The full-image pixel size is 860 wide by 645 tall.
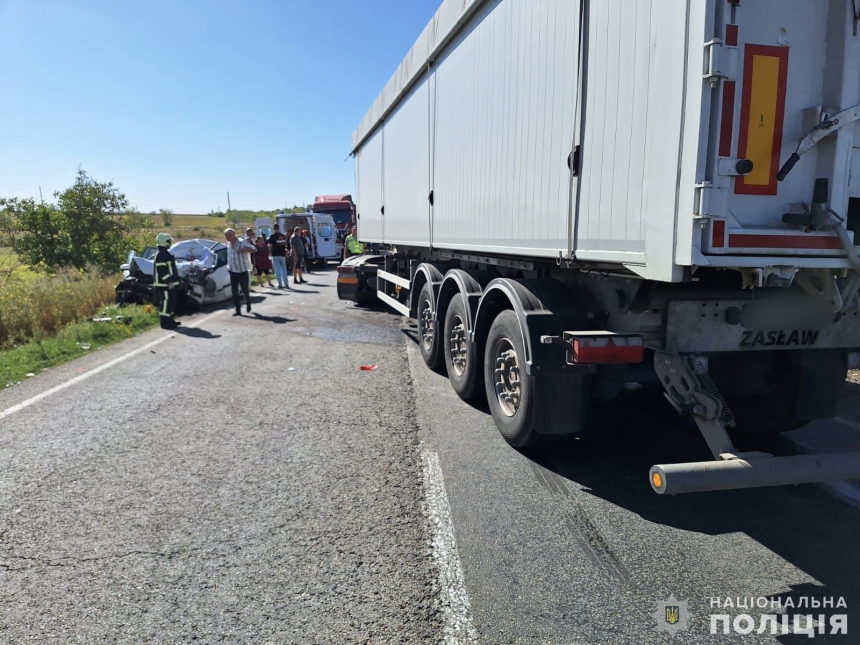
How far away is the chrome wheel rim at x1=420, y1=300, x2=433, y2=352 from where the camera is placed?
7.34m

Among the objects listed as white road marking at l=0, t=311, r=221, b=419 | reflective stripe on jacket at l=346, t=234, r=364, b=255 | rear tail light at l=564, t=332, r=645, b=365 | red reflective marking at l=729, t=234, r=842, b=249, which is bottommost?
white road marking at l=0, t=311, r=221, b=419

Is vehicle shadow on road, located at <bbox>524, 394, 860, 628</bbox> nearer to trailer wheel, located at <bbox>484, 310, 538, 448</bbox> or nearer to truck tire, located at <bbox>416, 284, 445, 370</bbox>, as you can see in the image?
trailer wheel, located at <bbox>484, 310, 538, 448</bbox>

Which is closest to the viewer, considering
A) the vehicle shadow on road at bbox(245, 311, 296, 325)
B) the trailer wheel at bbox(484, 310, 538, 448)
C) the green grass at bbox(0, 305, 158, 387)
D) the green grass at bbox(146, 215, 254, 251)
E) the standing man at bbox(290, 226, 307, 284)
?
the trailer wheel at bbox(484, 310, 538, 448)

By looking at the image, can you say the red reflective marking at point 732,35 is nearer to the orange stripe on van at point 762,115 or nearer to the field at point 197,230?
the orange stripe on van at point 762,115

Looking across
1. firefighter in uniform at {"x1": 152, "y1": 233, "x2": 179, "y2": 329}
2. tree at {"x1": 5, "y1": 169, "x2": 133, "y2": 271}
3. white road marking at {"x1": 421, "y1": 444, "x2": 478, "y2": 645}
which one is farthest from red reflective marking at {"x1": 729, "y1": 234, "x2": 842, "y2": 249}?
tree at {"x1": 5, "y1": 169, "x2": 133, "y2": 271}

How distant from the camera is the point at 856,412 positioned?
214 inches

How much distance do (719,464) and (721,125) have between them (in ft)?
5.29

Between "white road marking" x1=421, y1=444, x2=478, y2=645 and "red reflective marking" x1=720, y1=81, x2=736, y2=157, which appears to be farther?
"red reflective marking" x1=720, y1=81, x2=736, y2=157

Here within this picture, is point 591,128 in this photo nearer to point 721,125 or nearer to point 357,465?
point 721,125

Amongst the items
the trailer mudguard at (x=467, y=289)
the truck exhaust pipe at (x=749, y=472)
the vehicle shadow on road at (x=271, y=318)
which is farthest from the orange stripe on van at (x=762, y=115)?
the vehicle shadow on road at (x=271, y=318)

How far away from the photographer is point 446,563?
3031 millimetres

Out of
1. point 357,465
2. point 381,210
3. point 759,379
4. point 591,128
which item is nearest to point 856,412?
point 759,379

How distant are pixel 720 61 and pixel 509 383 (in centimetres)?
270

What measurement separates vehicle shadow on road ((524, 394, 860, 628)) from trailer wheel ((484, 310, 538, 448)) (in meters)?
0.27
